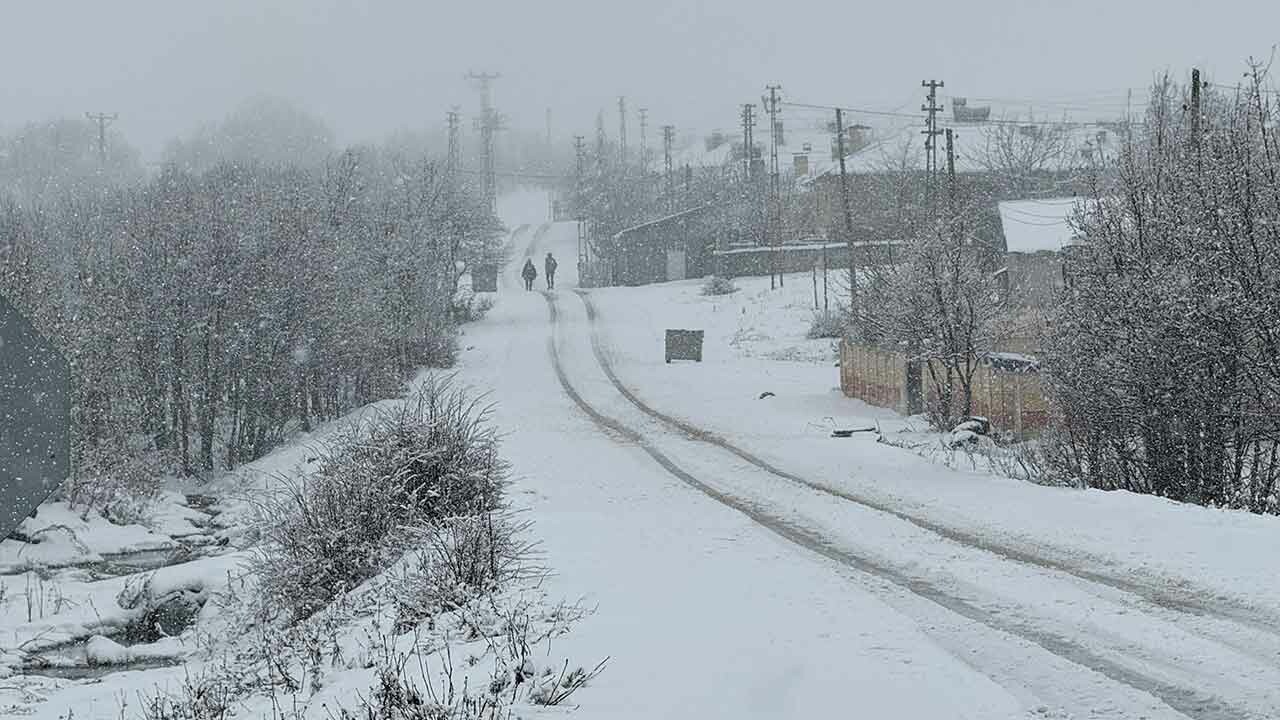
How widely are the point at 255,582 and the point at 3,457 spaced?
12319 mm

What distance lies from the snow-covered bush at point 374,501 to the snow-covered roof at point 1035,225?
33.3 m

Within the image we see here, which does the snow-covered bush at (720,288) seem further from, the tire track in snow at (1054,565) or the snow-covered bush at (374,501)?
the snow-covered bush at (374,501)

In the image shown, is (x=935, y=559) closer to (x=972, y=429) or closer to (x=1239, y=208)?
(x=1239, y=208)

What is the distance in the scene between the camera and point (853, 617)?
304 inches

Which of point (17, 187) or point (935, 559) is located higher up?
point (17, 187)

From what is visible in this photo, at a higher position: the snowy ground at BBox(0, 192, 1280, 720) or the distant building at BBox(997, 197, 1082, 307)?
the distant building at BBox(997, 197, 1082, 307)

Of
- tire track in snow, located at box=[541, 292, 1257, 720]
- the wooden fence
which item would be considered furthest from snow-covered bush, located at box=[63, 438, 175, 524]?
the wooden fence

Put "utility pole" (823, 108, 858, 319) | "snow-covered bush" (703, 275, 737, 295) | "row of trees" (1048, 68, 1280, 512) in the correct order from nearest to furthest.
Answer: "row of trees" (1048, 68, 1280, 512) < "utility pole" (823, 108, 858, 319) < "snow-covered bush" (703, 275, 737, 295)

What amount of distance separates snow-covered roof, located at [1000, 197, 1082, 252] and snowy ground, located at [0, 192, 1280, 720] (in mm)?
26035

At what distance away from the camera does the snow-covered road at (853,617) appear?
602 cm

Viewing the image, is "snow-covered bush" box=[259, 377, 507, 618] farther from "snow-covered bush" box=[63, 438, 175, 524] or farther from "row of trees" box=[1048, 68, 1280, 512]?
"snow-covered bush" box=[63, 438, 175, 524]

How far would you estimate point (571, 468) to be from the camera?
16672 mm

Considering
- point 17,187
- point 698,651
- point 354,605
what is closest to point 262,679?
point 354,605

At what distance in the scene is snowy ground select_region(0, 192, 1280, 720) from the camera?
20.2 feet
